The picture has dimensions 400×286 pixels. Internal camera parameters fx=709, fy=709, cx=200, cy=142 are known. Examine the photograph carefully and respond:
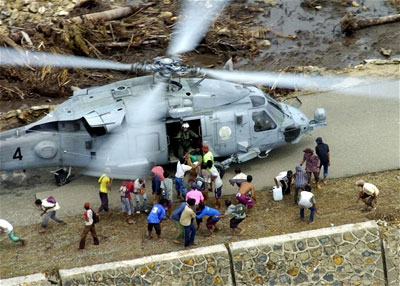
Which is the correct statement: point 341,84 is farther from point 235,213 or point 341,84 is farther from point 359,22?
point 235,213

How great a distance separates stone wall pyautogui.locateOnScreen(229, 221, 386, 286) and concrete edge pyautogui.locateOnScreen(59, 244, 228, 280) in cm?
45

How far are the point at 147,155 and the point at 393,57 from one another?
38.0ft

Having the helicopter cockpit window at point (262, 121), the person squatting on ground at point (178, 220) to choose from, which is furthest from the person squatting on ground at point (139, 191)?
the helicopter cockpit window at point (262, 121)

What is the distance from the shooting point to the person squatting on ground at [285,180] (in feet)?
54.6

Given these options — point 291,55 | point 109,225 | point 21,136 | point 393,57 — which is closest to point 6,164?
point 21,136

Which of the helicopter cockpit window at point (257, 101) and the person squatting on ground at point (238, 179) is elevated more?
the helicopter cockpit window at point (257, 101)

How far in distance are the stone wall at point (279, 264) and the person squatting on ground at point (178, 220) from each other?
483mm

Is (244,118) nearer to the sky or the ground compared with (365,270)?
nearer to the sky

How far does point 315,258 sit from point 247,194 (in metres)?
2.04

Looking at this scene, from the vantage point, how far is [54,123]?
17.0m

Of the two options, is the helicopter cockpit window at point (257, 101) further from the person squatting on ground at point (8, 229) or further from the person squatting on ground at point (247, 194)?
the person squatting on ground at point (8, 229)

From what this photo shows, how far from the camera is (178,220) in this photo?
48.6ft

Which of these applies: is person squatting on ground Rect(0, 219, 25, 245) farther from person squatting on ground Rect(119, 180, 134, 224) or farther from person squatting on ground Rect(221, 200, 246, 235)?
person squatting on ground Rect(221, 200, 246, 235)

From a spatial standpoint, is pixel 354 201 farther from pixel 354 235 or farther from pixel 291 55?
pixel 291 55
